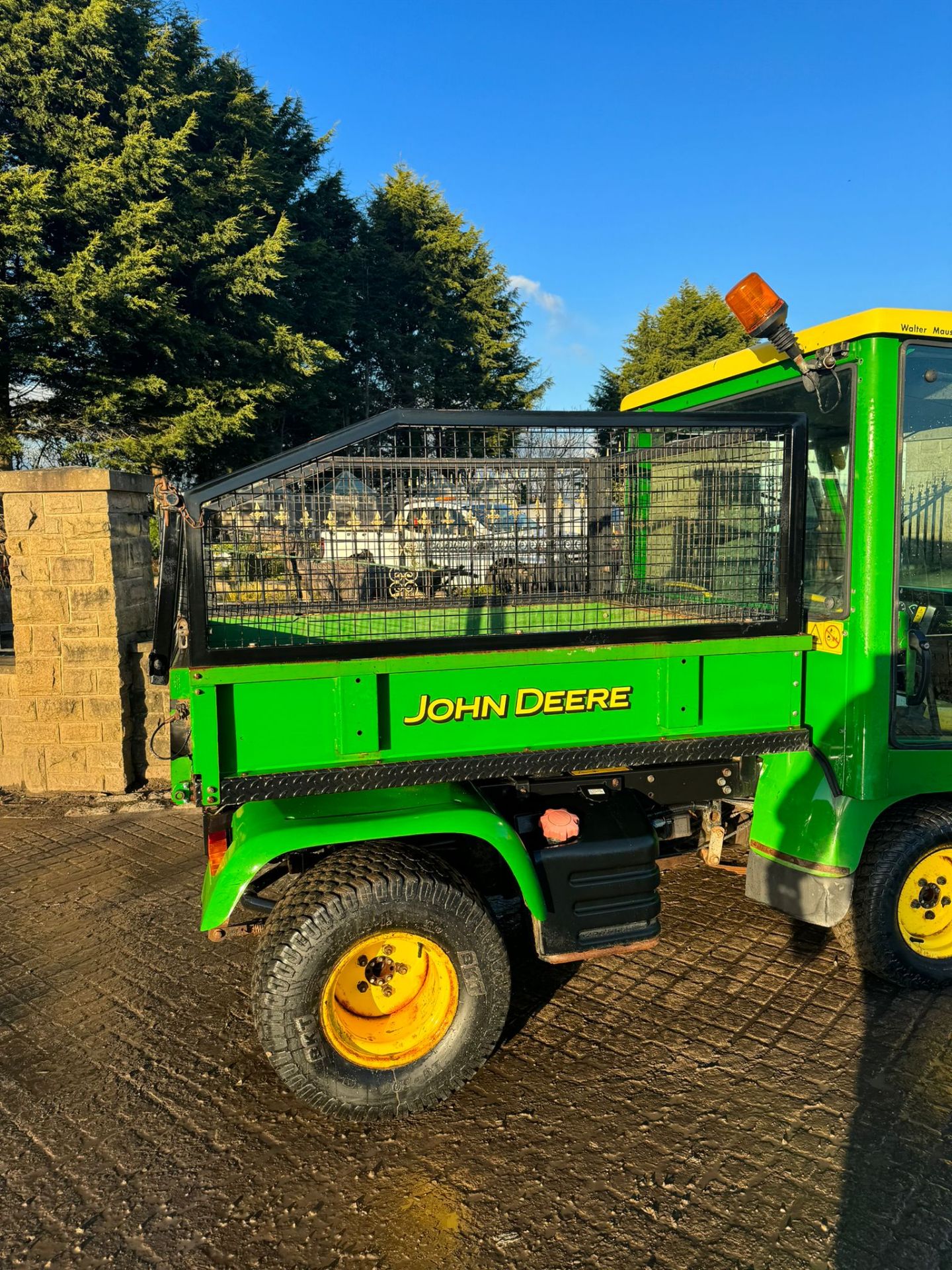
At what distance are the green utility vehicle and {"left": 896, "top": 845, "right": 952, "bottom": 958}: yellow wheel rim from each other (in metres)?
0.02

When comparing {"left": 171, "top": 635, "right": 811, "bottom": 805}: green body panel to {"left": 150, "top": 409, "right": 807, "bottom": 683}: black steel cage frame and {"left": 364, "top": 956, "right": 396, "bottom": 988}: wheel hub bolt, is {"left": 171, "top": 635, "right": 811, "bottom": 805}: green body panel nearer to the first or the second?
{"left": 150, "top": 409, "right": 807, "bottom": 683}: black steel cage frame

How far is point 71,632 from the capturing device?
19.9 ft

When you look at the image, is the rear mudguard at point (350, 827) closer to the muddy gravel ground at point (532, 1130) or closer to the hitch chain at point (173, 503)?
the muddy gravel ground at point (532, 1130)

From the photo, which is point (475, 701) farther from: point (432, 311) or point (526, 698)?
point (432, 311)

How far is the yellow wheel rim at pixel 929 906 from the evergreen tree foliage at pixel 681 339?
1342 inches

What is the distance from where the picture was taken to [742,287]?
2.99 m

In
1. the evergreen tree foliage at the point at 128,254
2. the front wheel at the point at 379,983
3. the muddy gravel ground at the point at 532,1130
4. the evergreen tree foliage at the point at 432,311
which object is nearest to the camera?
the muddy gravel ground at the point at 532,1130

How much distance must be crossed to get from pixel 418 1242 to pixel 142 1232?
0.77 metres

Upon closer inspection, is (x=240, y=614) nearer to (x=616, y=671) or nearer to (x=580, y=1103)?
(x=616, y=671)

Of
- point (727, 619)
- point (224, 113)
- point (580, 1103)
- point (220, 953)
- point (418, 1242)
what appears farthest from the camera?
point (224, 113)

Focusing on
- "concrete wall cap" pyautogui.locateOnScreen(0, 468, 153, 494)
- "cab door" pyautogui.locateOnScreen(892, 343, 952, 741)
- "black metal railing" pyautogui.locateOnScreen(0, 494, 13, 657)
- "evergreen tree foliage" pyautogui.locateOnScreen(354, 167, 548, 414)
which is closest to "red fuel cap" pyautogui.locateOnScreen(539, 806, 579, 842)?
"cab door" pyautogui.locateOnScreen(892, 343, 952, 741)

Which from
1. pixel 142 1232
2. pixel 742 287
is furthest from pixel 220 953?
pixel 742 287

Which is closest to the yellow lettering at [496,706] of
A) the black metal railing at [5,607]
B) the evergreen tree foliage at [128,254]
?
the black metal railing at [5,607]

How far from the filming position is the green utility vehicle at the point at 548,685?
2.73 m
